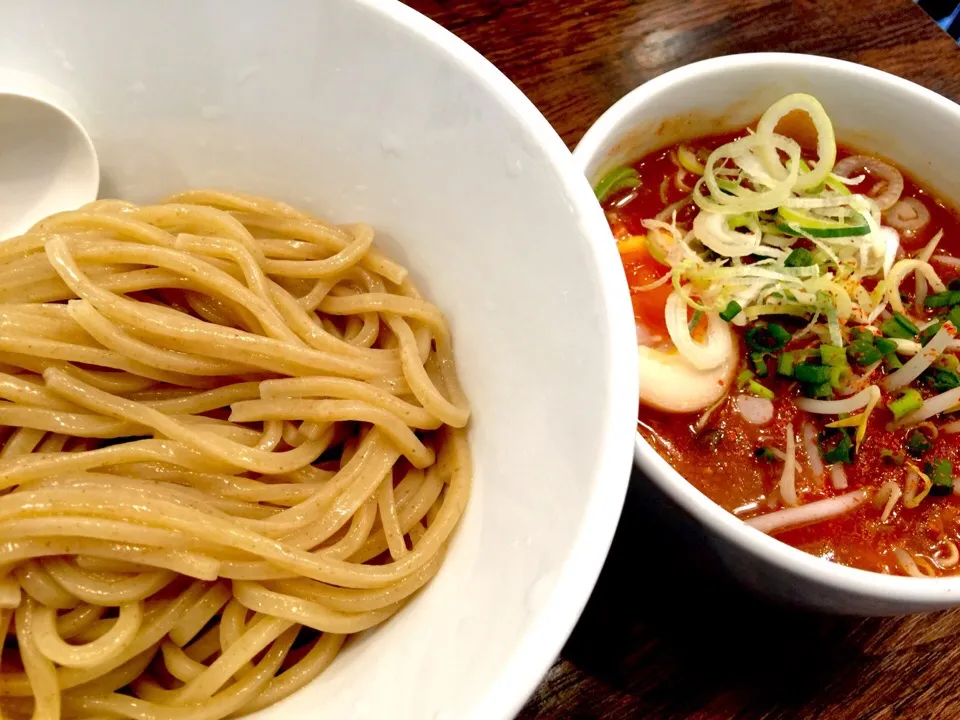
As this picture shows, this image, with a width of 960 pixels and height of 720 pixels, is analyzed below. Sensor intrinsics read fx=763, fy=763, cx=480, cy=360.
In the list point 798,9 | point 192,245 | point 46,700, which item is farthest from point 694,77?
point 46,700

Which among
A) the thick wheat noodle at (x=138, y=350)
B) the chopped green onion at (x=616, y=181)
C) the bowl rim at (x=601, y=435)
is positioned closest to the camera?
the bowl rim at (x=601, y=435)

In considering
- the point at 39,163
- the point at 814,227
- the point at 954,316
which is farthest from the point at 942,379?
the point at 39,163

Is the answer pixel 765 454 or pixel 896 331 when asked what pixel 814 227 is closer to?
pixel 896 331

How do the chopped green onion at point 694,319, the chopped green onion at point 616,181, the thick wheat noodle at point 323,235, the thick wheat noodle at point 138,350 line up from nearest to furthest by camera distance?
1. the thick wheat noodle at point 138,350
2. the thick wheat noodle at point 323,235
3. the chopped green onion at point 694,319
4. the chopped green onion at point 616,181

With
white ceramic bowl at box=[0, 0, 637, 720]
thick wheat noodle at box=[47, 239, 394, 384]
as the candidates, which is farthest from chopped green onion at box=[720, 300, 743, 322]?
thick wheat noodle at box=[47, 239, 394, 384]

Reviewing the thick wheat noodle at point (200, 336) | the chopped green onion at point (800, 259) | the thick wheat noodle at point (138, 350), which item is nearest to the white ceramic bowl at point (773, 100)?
the chopped green onion at point (800, 259)

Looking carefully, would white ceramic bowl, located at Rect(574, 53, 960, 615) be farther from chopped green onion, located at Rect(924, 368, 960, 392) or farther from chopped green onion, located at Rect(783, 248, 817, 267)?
chopped green onion, located at Rect(924, 368, 960, 392)

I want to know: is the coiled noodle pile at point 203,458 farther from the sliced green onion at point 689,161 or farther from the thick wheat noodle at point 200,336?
the sliced green onion at point 689,161
